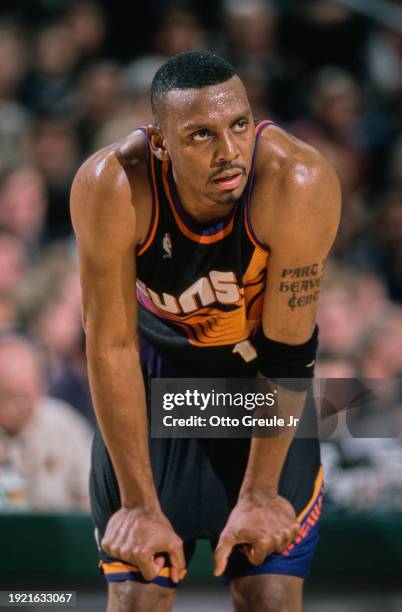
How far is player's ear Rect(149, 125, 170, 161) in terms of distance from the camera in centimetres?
198

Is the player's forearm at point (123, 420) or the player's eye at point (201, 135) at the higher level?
the player's eye at point (201, 135)

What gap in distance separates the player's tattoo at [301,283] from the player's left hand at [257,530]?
41 cm

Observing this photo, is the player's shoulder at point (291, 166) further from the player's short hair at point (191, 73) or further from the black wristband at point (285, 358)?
the black wristband at point (285, 358)

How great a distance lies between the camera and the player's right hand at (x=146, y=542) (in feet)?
6.73

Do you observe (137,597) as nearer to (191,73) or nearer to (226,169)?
(226,169)

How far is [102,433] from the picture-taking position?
2.13 metres

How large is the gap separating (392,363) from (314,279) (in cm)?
163

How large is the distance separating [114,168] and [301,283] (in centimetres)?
42

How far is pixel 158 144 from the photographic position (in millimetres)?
1995

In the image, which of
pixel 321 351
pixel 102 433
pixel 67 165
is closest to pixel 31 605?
pixel 102 433

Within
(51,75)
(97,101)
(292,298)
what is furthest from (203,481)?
(51,75)

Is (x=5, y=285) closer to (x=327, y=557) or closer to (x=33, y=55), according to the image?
(x=33, y=55)

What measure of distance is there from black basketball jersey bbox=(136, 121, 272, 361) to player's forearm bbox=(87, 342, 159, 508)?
0.15 metres

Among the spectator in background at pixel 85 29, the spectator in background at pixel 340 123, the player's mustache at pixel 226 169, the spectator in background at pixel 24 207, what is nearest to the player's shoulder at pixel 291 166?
the player's mustache at pixel 226 169
